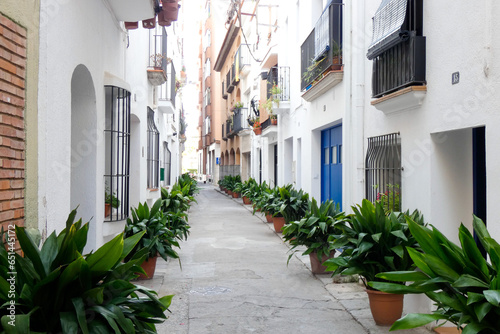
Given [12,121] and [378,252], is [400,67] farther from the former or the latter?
[12,121]

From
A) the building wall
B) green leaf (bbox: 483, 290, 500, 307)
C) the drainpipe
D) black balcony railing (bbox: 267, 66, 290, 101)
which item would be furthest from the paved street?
black balcony railing (bbox: 267, 66, 290, 101)

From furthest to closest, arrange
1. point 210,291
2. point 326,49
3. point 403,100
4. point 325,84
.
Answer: point 325,84, point 326,49, point 210,291, point 403,100

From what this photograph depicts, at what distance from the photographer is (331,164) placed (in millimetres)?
10258

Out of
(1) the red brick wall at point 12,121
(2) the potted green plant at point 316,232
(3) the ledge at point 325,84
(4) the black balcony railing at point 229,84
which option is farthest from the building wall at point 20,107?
(4) the black balcony railing at point 229,84

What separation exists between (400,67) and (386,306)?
8.31 ft

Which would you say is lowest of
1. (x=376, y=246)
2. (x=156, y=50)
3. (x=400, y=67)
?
(x=376, y=246)

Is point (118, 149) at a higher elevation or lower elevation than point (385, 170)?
higher

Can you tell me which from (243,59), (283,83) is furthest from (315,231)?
(243,59)

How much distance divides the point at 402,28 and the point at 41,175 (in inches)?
152

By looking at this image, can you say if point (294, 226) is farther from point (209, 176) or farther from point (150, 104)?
point (209, 176)

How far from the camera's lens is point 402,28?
5363 millimetres

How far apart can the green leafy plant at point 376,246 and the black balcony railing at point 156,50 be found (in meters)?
6.71

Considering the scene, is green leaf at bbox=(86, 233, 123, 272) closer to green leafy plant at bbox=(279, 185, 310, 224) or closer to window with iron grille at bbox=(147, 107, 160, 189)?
green leafy plant at bbox=(279, 185, 310, 224)

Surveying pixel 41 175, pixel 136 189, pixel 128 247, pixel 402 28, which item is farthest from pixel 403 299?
pixel 136 189
